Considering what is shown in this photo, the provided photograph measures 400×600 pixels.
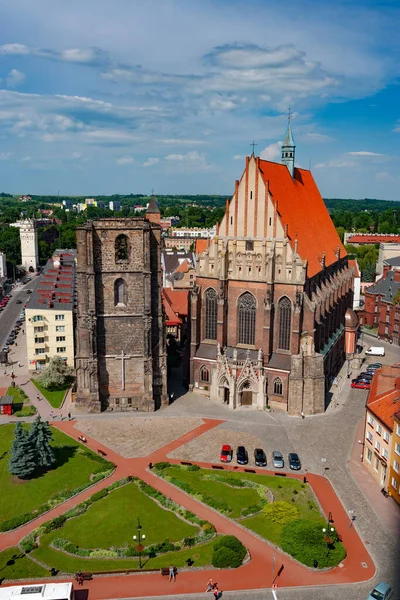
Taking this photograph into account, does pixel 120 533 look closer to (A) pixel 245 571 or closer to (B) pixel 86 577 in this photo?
(B) pixel 86 577

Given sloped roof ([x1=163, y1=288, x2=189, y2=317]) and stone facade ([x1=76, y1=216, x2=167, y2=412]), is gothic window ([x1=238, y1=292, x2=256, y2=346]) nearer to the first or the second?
stone facade ([x1=76, y1=216, x2=167, y2=412])

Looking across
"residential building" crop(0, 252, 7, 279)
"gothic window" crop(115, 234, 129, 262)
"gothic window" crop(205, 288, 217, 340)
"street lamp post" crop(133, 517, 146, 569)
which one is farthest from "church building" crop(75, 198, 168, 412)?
"residential building" crop(0, 252, 7, 279)

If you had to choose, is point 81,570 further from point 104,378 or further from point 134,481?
point 104,378

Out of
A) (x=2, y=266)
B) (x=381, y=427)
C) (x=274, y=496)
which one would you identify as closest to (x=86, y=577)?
(x=274, y=496)

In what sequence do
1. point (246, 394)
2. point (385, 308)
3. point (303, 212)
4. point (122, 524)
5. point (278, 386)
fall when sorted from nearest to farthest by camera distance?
point (122, 524)
point (278, 386)
point (246, 394)
point (303, 212)
point (385, 308)

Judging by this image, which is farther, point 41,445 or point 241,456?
point 241,456

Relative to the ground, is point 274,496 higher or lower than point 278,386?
lower
